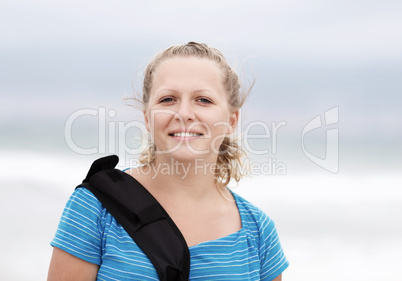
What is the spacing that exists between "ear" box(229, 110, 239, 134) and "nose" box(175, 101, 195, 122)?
441 millimetres

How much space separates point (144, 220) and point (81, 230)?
0.32 m

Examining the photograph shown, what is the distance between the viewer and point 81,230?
2.60 meters

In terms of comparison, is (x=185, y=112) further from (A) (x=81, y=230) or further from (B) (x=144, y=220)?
(A) (x=81, y=230)

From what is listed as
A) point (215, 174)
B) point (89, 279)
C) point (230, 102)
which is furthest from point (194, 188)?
point (89, 279)

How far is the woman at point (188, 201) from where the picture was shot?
260cm

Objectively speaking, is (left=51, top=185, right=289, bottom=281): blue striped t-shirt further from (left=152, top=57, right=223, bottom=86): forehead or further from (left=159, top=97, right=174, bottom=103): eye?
(left=152, top=57, right=223, bottom=86): forehead

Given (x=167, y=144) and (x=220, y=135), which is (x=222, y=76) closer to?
(x=220, y=135)

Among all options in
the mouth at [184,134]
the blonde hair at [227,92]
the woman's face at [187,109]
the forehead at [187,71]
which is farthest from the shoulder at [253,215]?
the forehead at [187,71]

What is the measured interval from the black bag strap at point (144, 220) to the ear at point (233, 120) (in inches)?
26.8

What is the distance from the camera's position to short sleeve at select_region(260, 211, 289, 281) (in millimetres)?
3045

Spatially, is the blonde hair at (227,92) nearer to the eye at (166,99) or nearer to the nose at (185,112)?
the eye at (166,99)

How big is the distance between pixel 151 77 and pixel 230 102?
49 cm

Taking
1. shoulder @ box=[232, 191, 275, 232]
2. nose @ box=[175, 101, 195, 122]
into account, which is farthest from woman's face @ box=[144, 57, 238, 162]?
shoulder @ box=[232, 191, 275, 232]

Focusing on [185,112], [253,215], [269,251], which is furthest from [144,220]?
[269,251]
